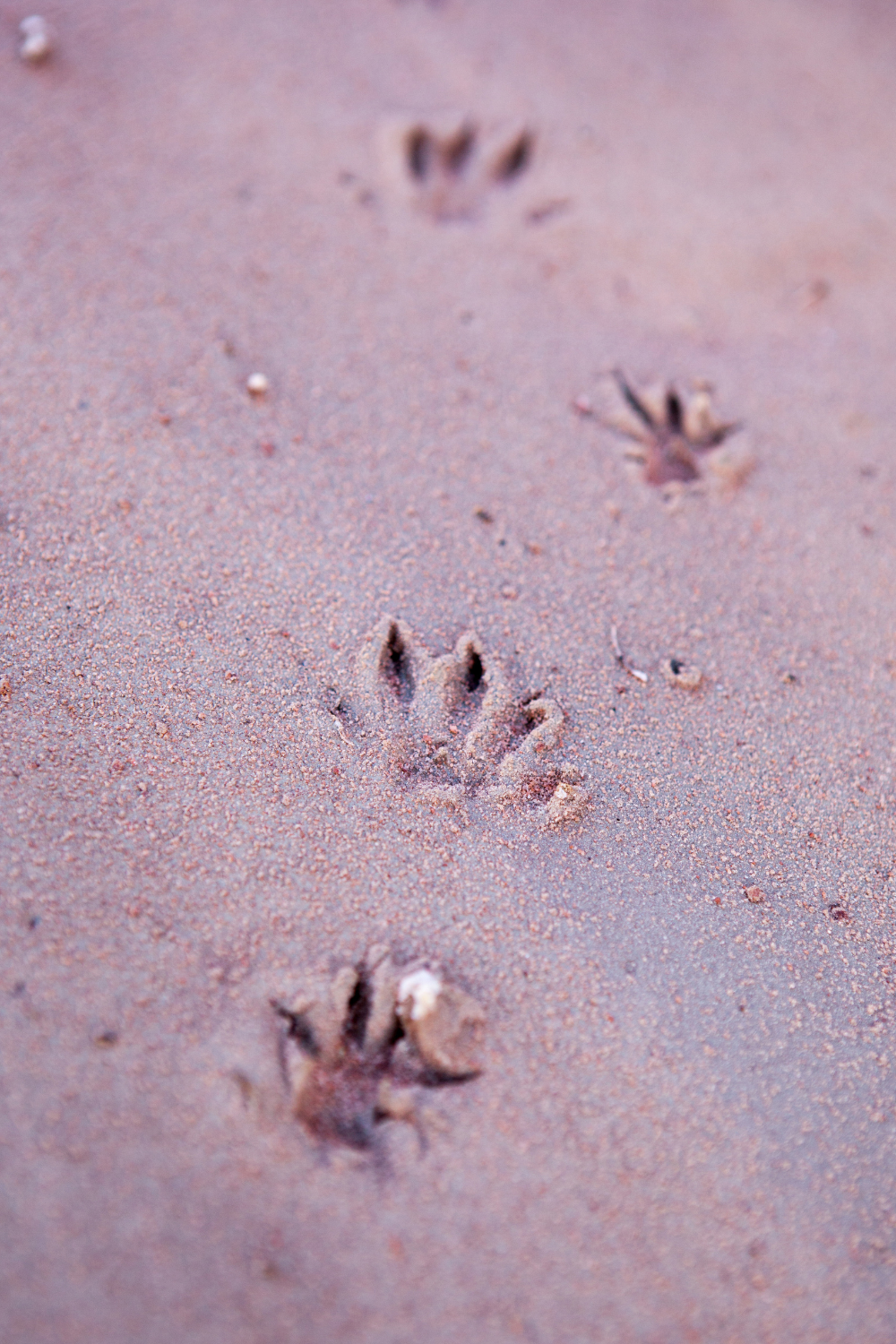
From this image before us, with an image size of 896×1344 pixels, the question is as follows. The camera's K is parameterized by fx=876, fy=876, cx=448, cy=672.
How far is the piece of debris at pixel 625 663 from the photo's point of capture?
162 centimetres

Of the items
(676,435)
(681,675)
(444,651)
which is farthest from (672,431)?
(444,651)

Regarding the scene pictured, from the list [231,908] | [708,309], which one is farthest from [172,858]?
[708,309]

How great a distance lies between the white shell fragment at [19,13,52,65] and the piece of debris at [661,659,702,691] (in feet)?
6.70

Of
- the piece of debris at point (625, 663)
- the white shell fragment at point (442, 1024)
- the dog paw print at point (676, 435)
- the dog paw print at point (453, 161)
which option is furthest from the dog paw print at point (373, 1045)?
the dog paw print at point (453, 161)

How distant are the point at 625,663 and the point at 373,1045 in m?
0.79

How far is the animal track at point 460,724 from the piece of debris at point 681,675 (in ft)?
0.81

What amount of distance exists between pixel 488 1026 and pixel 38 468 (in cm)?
128

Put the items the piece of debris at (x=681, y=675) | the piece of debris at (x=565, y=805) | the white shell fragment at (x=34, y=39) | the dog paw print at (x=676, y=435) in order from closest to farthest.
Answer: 1. the piece of debris at (x=565, y=805)
2. the piece of debris at (x=681, y=675)
3. the dog paw print at (x=676, y=435)
4. the white shell fragment at (x=34, y=39)

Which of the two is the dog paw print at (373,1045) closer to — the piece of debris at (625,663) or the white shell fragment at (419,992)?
the white shell fragment at (419,992)

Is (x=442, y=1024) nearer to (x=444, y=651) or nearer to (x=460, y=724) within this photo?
(x=460, y=724)

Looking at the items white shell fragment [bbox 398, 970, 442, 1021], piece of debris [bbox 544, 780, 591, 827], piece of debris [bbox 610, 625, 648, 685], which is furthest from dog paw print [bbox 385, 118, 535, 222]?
white shell fragment [bbox 398, 970, 442, 1021]

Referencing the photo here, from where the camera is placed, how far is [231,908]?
4.33 ft

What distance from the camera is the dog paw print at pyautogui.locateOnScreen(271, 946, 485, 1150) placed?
3.94 feet

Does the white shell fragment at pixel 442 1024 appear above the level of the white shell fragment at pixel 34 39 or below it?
below
